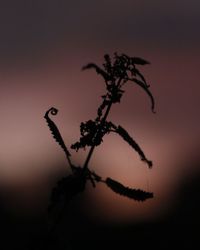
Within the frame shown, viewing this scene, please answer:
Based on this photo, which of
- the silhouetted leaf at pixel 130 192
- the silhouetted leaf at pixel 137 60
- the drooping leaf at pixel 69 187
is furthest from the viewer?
the silhouetted leaf at pixel 130 192

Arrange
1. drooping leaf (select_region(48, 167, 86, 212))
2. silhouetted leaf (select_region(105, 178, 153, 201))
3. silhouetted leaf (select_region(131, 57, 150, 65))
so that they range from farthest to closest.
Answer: silhouetted leaf (select_region(105, 178, 153, 201)) < silhouetted leaf (select_region(131, 57, 150, 65)) < drooping leaf (select_region(48, 167, 86, 212))

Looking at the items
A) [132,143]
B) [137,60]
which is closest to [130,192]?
[132,143]

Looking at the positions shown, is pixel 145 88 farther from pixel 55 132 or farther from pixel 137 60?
pixel 55 132

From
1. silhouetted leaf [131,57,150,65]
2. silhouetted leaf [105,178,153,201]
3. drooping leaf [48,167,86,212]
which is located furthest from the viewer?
silhouetted leaf [105,178,153,201]

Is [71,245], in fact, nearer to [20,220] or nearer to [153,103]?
[153,103]

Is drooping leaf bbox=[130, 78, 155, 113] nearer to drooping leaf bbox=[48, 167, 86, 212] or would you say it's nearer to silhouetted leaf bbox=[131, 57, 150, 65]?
silhouetted leaf bbox=[131, 57, 150, 65]

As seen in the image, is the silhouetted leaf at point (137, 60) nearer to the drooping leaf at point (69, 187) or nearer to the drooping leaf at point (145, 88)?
the drooping leaf at point (145, 88)

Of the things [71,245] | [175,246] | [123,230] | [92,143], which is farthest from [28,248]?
[123,230]

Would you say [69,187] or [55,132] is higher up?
[55,132]

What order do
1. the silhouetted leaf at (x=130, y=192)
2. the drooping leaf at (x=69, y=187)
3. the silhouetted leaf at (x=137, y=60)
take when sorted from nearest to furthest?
the drooping leaf at (x=69, y=187) < the silhouetted leaf at (x=137, y=60) < the silhouetted leaf at (x=130, y=192)

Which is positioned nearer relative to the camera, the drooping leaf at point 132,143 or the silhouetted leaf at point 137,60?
the silhouetted leaf at point 137,60

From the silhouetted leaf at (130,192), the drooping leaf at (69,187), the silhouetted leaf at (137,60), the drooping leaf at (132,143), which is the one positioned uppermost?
the silhouetted leaf at (137,60)
